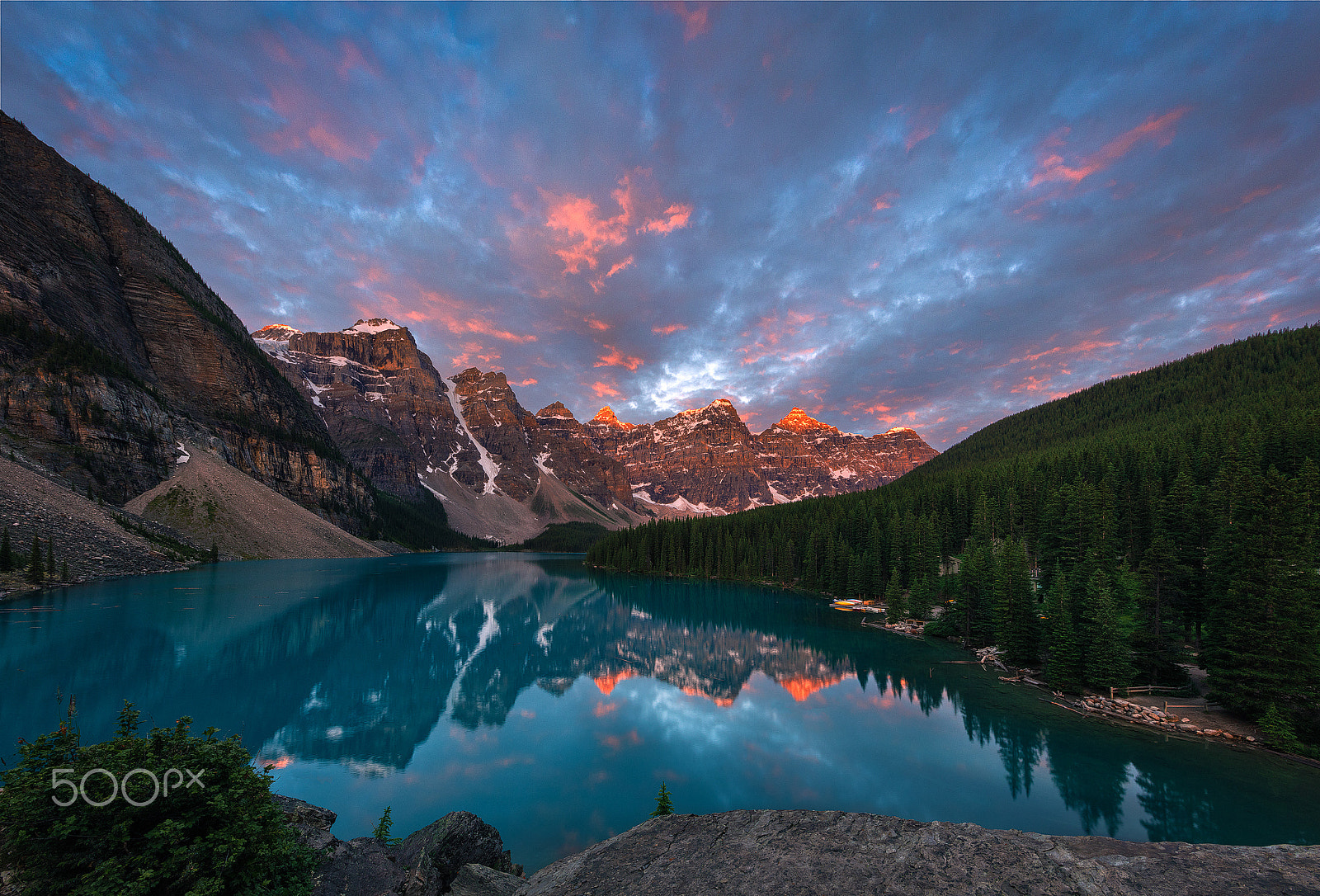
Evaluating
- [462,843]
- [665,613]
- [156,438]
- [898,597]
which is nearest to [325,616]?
[665,613]

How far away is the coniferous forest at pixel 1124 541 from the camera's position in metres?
23.2

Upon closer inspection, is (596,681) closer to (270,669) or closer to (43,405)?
(270,669)

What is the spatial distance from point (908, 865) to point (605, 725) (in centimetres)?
2286

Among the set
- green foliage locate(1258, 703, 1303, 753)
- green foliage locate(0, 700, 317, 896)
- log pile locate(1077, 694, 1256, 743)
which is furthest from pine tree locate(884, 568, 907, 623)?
green foliage locate(0, 700, 317, 896)

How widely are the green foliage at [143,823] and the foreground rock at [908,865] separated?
3343 millimetres

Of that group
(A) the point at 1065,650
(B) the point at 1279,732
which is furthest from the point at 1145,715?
(A) the point at 1065,650

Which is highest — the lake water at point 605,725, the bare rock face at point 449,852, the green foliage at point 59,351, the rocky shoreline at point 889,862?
the green foliage at point 59,351

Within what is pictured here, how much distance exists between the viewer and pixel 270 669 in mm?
31672

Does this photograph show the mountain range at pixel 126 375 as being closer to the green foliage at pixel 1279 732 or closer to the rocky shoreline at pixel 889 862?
the rocky shoreline at pixel 889 862

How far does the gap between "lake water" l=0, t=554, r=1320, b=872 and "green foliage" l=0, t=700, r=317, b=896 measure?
11.0m

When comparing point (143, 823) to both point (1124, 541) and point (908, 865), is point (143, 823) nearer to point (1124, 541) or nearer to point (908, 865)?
point (908, 865)

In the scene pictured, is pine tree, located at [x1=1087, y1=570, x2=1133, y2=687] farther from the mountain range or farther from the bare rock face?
the mountain range

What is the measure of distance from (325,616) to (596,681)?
110ft

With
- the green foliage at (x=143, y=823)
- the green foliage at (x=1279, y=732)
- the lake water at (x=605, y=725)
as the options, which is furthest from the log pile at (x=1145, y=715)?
the green foliage at (x=143, y=823)
